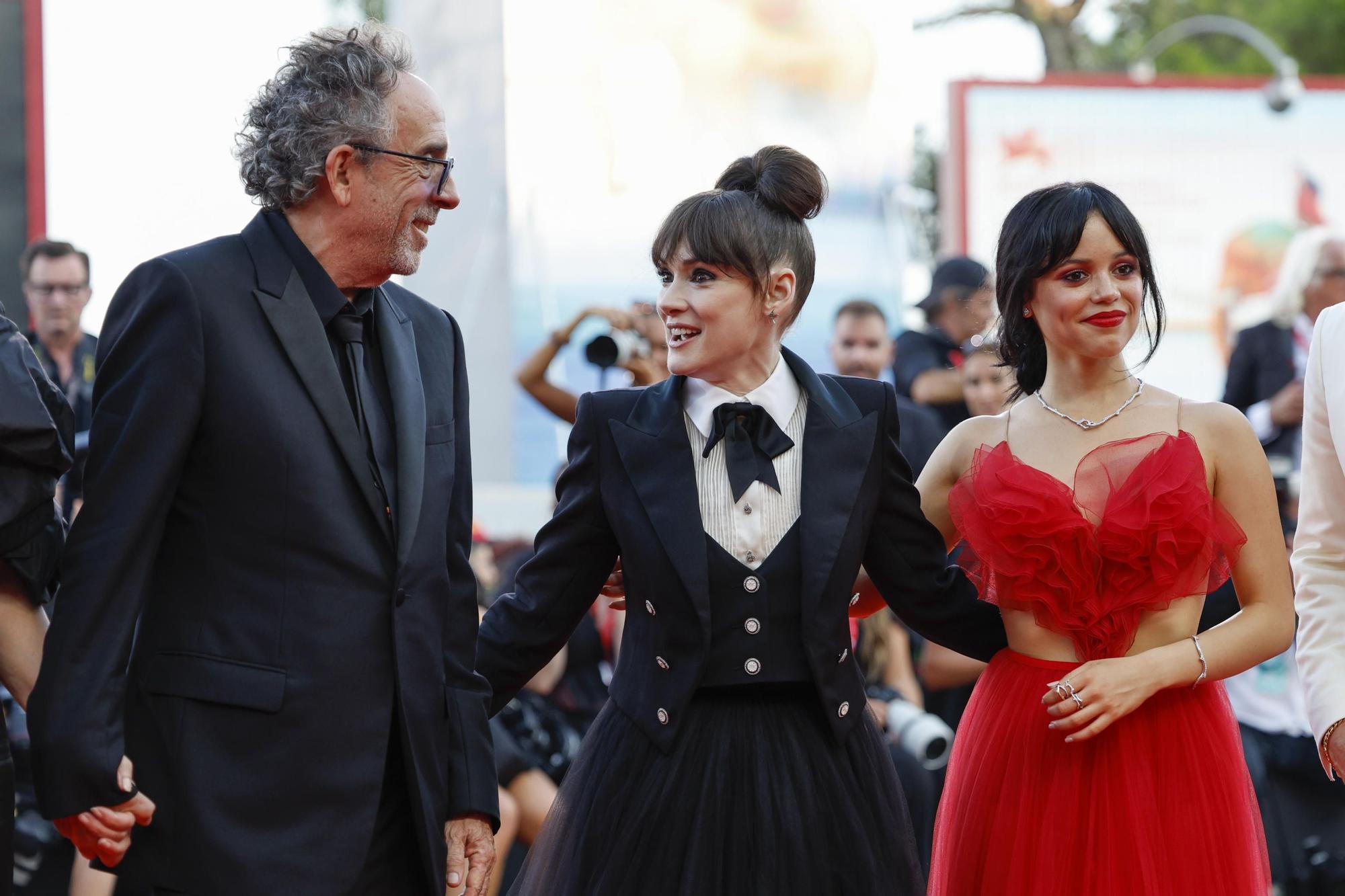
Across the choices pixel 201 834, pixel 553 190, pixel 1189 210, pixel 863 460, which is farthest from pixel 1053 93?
pixel 201 834

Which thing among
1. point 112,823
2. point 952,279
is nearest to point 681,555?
point 112,823

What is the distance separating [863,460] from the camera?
290 centimetres

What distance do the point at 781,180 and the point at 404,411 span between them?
876 mm

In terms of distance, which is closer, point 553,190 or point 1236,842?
point 1236,842

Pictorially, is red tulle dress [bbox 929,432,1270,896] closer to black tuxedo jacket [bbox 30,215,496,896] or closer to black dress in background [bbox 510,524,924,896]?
black dress in background [bbox 510,524,924,896]

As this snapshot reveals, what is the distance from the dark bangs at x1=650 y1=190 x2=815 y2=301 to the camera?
2.91 meters

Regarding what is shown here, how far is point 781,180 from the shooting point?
9.68ft

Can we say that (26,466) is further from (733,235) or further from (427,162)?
(733,235)

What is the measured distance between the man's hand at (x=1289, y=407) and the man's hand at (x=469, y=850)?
4.40m

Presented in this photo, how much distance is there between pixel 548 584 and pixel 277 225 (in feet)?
2.78

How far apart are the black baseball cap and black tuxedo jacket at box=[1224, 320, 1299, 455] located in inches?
53.2

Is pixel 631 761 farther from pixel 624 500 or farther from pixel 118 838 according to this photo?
pixel 118 838

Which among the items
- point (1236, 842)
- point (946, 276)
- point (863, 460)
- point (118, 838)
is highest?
point (946, 276)

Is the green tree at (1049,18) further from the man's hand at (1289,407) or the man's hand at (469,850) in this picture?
the man's hand at (469,850)
